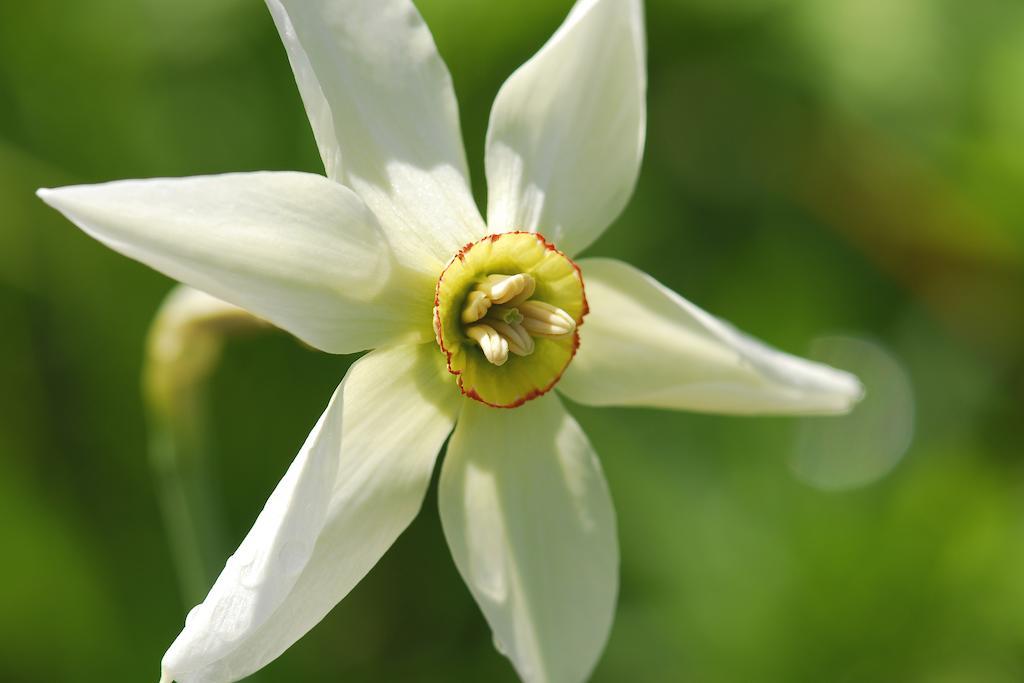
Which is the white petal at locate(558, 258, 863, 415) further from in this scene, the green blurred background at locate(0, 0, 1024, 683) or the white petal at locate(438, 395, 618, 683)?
the green blurred background at locate(0, 0, 1024, 683)

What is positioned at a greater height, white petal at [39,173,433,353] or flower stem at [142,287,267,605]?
white petal at [39,173,433,353]

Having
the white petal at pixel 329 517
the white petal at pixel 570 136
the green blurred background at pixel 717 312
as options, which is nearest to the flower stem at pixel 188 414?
the white petal at pixel 329 517

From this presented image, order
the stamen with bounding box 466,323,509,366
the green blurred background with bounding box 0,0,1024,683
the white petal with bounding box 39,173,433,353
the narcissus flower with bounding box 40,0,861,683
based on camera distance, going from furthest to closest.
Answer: the green blurred background with bounding box 0,0,1024,683 → the stamen with bounding box 466,323,509,366 → the narcissus flower with bounding box 40,0,861,683 → the white petal with bounding box 39,173,433,353

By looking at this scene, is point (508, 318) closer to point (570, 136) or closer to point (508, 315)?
point (508, 315)

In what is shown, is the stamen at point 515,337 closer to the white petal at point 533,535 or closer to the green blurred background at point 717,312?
the white petal at point 533,535

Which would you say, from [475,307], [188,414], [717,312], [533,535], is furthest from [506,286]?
[717,312]

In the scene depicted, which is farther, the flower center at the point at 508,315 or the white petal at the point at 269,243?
the flower center at the point at 508,315

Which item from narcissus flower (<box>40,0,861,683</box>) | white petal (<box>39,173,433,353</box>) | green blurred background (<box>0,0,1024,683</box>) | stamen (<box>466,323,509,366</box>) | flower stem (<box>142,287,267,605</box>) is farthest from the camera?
green blurred background (<box>0,0,1024,683</box>)

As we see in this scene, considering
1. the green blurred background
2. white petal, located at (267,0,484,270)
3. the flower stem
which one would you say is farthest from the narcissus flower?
the green blurred background
